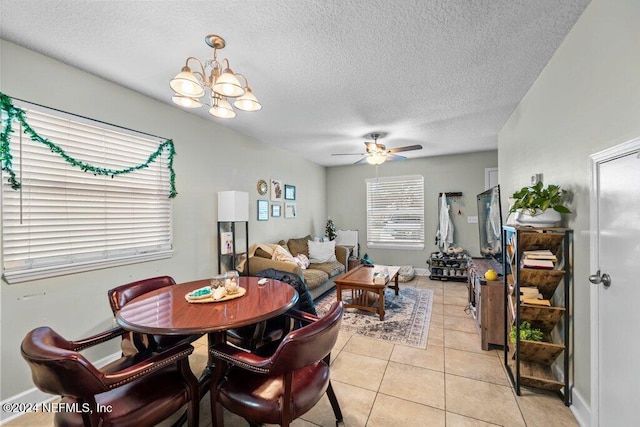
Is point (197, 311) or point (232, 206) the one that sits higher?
point (232, 206)

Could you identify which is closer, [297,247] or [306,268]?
[306,268]

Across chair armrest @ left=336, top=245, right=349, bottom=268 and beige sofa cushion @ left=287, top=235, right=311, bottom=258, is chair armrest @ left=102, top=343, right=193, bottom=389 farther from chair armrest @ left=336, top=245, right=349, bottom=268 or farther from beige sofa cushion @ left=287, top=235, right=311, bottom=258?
chair armrest @ left=336, top=245, right=349, bottom=268

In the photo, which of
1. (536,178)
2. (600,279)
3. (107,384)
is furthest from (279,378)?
(536,178)

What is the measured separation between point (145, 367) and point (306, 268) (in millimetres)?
3207

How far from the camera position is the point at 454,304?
384cm

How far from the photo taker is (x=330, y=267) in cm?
440

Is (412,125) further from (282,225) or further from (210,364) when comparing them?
(210,364)

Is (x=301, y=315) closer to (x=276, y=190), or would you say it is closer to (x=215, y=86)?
(x=215, y=86)

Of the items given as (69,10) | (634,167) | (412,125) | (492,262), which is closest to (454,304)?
(492,262)

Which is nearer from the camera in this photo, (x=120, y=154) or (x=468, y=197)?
(x=120, y=154)

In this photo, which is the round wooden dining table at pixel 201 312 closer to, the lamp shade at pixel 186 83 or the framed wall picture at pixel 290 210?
the lamp shade at pixel 186 83

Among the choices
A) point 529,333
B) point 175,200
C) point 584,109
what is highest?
point 584,109

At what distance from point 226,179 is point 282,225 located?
158 cm

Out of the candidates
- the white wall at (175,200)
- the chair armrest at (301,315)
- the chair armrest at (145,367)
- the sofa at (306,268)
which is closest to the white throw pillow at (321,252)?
the sofa at (306,268)
